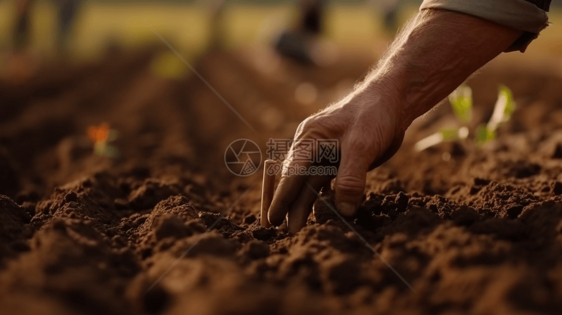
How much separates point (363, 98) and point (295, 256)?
2.51ft

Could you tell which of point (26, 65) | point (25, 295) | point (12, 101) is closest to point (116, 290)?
point (25, 295)

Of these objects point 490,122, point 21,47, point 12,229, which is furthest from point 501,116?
point 21,47

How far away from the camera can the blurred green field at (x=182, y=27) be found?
11875 mm

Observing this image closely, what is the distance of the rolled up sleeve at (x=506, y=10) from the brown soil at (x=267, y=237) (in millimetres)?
707

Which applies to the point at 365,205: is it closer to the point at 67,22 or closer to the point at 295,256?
the point at 295,256

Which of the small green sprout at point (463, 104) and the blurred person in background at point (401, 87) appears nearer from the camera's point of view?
the blurred person in background at point (401, 87)

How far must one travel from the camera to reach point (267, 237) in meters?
1.88

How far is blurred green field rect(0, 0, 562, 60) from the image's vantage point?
11.9 m

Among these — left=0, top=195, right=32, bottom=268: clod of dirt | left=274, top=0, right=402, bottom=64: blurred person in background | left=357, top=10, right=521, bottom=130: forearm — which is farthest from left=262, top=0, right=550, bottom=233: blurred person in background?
Result: left=274, top=0, right=402, bottom=64: blurred person in background

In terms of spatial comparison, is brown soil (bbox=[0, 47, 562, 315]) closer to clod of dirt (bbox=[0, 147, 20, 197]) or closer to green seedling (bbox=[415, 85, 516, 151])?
clod of dirt (bbox=[0, 147, 20, 197])

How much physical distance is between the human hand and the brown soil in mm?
90

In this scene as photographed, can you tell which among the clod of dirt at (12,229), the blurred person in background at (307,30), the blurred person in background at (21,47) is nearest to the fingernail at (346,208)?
the clod of dirt at (12,229)

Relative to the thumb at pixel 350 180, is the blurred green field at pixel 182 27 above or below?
above

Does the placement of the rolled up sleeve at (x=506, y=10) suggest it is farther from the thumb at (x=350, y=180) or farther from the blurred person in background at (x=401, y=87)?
the thumb at (x=350, y=180)
